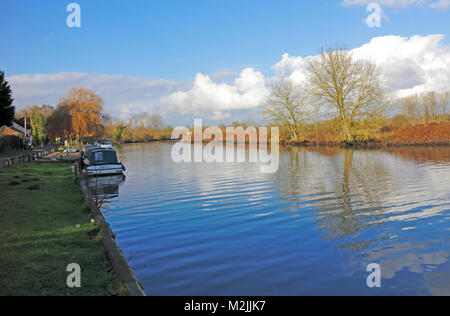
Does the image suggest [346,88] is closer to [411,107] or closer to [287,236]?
[411,107]

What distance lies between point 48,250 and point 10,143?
4323cm

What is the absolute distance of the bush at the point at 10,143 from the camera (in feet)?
132

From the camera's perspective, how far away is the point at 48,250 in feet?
20.5

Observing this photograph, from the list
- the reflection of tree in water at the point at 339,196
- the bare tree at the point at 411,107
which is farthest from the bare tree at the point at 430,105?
the reflection of tree in water at the point at 339,196

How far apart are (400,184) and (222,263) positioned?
11.0m

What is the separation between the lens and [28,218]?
871 cm

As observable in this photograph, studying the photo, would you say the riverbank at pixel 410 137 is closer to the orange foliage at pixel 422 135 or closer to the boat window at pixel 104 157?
the orange foliage at pixel 422 135

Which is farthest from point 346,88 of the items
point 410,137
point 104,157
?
point 104,157

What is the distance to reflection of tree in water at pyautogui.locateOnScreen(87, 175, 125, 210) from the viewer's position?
523 inches

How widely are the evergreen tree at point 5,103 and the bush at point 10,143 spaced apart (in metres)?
9.88

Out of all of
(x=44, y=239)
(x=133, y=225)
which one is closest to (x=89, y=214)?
(x=133, y=225)

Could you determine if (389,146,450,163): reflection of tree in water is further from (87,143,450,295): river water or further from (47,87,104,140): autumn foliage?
(47,87,104,140): autumn foliage

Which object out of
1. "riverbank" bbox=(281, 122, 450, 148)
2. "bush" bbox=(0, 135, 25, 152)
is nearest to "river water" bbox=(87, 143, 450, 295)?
"riverbank" bbox=(281, 122, 450, 148)

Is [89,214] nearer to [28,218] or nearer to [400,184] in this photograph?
[28,218]
